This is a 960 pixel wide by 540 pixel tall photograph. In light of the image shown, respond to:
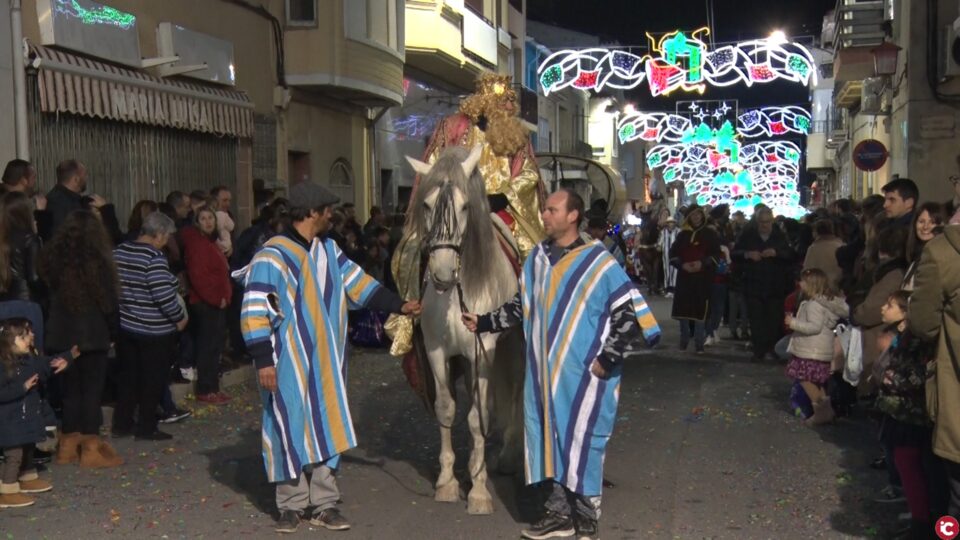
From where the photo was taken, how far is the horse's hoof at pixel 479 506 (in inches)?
281

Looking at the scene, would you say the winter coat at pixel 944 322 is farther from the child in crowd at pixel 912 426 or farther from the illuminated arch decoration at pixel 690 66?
the illuminated arch decoration at pixel 690 66

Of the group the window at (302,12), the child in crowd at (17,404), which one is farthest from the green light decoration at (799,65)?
the child in crowd at (17,404)

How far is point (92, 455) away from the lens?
856cm

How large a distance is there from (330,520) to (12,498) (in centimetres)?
218

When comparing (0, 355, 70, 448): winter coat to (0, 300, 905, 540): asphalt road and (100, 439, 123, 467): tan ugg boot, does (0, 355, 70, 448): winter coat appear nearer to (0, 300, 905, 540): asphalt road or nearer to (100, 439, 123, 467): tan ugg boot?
(0, 300, 905, 540): asphalt road

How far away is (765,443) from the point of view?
30.7 ft

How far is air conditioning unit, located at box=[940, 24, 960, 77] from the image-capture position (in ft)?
61.5

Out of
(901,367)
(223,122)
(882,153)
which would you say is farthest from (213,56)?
(901,367)

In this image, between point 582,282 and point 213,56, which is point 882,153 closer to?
point 213,56

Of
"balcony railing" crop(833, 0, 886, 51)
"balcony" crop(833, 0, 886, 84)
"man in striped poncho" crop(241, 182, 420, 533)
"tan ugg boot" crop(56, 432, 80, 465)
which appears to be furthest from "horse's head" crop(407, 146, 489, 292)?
"balcony railing" crop(833, 0, 886, 51)

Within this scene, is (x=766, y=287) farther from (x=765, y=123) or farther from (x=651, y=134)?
(x=651, y=134)

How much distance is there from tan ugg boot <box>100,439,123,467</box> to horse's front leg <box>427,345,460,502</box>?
2.59 metres

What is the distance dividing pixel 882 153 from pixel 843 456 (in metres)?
10.7

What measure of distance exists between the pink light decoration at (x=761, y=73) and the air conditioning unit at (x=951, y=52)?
3.30 meters
